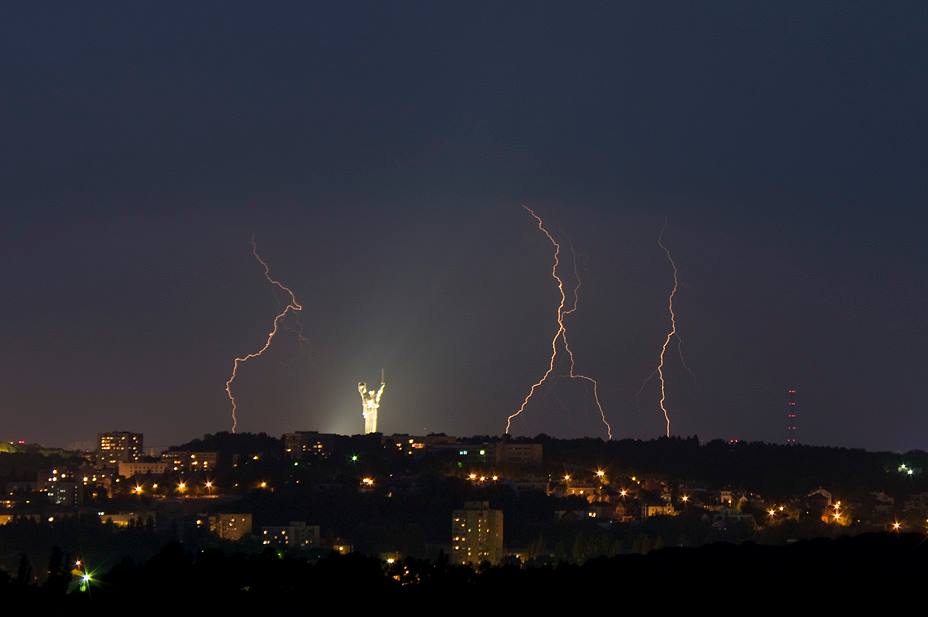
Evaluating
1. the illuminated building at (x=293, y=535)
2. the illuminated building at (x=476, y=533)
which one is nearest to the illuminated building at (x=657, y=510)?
the illuminated building at (x=476, y=533)

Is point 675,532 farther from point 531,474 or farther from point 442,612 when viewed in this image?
point 442,612

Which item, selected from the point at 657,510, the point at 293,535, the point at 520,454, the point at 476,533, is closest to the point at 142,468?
the point at 520,454

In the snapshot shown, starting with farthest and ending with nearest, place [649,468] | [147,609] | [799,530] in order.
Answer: [649,468]
[799,530]
[147,609]

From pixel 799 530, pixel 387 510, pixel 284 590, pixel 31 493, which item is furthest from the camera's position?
pixel 31 493

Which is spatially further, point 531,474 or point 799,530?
point 531,474

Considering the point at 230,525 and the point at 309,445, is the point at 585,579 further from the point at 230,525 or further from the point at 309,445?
the point at 309,445

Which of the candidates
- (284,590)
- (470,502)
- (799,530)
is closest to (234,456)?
(470,502)
